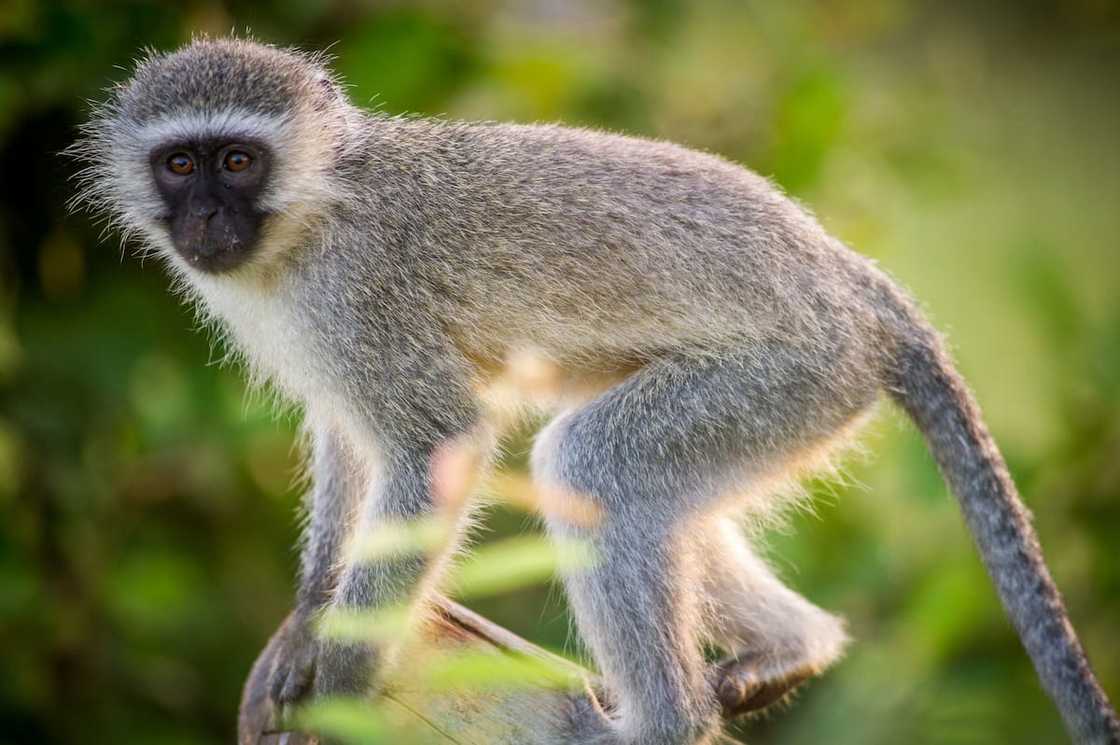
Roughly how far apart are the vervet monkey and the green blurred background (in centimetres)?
163

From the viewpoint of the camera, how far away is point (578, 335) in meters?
5.12

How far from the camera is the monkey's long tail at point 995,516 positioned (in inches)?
179

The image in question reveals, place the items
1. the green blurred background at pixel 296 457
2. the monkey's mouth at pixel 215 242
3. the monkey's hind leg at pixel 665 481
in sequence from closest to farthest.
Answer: the monkey's hind leg at pixel 665 481
the monkey's mouth at pixel 215 242
the green blurred background at pixel 296 457

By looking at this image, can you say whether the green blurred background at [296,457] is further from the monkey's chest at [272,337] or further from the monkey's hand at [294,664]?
the monkey's hand at [294,664]

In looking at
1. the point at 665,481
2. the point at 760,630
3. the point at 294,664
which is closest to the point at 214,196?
the point at 294,664

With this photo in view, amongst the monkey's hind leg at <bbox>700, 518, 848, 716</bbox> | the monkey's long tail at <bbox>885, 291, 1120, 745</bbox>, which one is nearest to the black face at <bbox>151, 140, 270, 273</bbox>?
the monkey's hind leg at <bbox>700, 518, 848, 716</bbox>

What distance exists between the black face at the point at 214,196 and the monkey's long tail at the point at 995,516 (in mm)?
2413

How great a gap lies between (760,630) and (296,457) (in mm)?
3711

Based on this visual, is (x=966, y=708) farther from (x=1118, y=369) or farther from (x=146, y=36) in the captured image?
(x=146, y=36)

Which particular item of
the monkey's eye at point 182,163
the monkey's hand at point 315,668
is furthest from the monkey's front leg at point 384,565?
the monkey's eye at point 182,163

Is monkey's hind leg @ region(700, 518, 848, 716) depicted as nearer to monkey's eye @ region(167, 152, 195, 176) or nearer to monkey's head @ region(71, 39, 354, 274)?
monkey's head @ region(71, 39, 354, 274)

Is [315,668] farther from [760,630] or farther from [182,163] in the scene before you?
[182,163]

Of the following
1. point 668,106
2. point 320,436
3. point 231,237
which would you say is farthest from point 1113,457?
point 231,237

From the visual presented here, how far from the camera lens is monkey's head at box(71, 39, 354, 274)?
16.2ft
